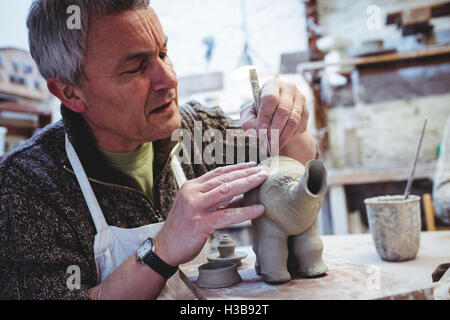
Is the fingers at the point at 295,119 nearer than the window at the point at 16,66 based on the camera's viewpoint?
Yes

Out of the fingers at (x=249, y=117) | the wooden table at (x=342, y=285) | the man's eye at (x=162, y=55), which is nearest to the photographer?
the wooden table at (x=342, y=285)

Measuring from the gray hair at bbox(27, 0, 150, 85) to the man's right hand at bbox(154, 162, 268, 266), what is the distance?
2.35ft

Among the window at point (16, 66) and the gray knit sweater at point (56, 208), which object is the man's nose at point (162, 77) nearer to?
the gray knit sweater at point (56, 208)

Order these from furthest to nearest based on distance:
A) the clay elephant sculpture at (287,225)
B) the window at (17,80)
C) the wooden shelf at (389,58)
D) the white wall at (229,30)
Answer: the white wall at (229,30)
the wooden shelf at (389,58)
the window at (17,80)
the clay elephant sculpture at (287,225)

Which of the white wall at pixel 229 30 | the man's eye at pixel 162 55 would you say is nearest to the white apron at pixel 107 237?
the man's eye at pixel 162 55

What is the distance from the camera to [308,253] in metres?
0.98

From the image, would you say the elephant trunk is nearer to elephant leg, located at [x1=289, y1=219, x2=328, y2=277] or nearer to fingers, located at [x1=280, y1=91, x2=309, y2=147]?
elephant leg, located at [x1=289, y1=219, x2=328, y2=277]

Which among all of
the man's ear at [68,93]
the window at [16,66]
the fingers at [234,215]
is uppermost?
the window at [16,66]

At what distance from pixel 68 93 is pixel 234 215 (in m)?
0.94

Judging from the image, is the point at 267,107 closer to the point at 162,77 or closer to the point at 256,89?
the point at 256,89

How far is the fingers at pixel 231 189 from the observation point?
3.14ft

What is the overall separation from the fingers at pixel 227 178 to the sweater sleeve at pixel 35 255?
0.50 metres
